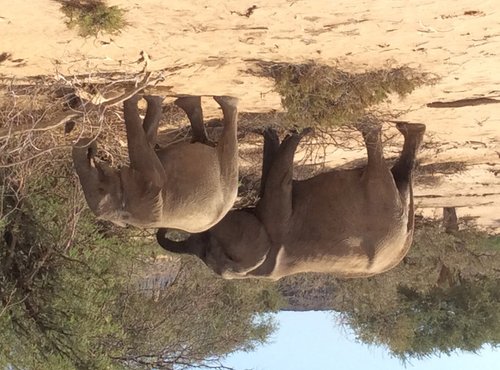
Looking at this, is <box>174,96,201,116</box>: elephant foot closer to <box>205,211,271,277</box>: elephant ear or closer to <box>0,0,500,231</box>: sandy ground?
<box>0,0,500,231</box>: sandy ground

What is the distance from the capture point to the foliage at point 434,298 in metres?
8.41

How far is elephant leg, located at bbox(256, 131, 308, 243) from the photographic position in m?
3.64

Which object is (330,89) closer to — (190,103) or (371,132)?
(371,132)

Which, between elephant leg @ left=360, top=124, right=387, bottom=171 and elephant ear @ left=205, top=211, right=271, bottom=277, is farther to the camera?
elephant leg @ left=360, top=124, right=387, bottom=171

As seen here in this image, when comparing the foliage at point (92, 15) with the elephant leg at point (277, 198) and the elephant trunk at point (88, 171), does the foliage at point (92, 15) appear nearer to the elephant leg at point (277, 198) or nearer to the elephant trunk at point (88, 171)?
the elephant trunk at point (88, 171)

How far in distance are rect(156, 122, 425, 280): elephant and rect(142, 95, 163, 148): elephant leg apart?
1.95ft

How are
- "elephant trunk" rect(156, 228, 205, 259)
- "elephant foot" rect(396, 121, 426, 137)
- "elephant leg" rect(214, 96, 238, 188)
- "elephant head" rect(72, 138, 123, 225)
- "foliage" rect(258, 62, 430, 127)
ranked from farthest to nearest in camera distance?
1. "elephant foot" rect(396, 121, 426, 137)
2. "elephant trunk" rect(156, 228, 205, 259)
3. "foliage" rect(258, 62, 430, 127)
4. "elephant leg" rect(214, 96, 238, 188)
5. "elephant head" rect(72, 138, 123, 225)

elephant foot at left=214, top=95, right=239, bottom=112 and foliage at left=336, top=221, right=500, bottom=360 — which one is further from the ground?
elephant foot at left=214, top=95, right=239, bottom=112

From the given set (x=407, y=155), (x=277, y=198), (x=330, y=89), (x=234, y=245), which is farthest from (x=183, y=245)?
(x=407, y=155)

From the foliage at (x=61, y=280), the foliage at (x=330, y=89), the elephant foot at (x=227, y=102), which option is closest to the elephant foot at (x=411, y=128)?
the foliage at (x=330, y=89)

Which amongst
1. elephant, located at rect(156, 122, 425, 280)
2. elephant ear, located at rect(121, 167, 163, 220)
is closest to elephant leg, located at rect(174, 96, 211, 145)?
elephant, located at rect(156, 122, 425, 280)

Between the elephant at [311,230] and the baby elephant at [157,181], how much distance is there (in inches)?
12.0

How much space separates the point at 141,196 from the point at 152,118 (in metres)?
0.55

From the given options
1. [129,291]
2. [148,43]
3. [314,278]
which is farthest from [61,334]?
[314,278]
